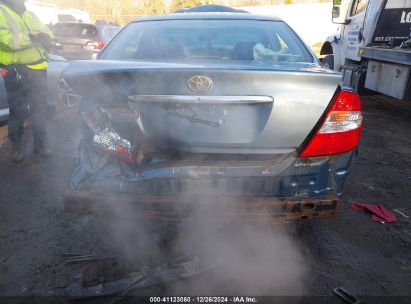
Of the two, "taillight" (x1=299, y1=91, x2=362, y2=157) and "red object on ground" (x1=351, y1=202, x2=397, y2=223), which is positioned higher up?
"taillight" (x1=299, y1=91, x2=362, y2=157)

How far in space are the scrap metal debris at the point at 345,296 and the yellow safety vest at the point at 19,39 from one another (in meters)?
3.67

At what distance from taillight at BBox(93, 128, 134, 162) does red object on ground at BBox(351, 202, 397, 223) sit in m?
2.13

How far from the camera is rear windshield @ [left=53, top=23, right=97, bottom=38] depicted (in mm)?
9423

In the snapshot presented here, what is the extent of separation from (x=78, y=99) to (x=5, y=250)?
47.9 inches

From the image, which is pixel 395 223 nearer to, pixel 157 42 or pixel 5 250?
pixel 157 42

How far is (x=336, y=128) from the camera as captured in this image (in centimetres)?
189

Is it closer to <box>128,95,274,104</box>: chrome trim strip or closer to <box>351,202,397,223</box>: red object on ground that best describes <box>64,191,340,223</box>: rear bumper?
<box>128,95,274,104</box>: chrome trim strip

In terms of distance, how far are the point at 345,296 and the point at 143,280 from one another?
116cm

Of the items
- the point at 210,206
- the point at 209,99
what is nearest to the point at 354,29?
the point at 209,99

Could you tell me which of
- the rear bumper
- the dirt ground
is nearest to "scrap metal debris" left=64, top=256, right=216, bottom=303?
the dirt ground

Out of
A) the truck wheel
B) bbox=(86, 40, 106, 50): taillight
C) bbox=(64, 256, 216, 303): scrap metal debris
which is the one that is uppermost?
bbox=(86, 40, 106, 50): taillight

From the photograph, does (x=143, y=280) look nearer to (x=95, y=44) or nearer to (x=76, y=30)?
(x=95, y=44)

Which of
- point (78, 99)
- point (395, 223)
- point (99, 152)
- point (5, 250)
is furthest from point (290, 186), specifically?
point (5, 250)

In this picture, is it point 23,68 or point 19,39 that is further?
point 23,68
